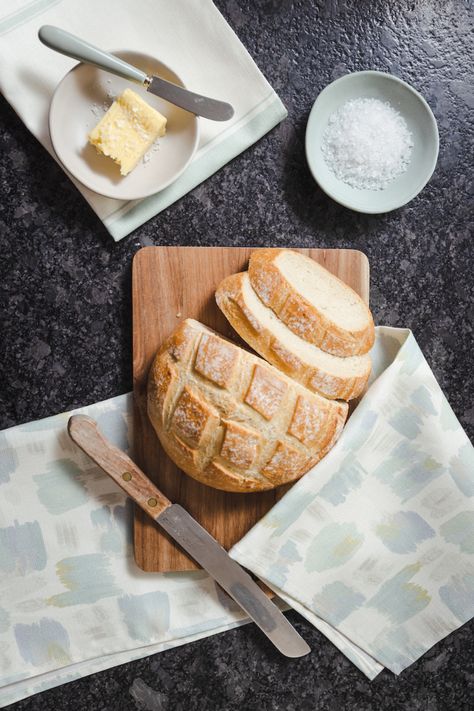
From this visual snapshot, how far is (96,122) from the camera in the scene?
1.42 metres

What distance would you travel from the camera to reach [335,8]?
151 cm

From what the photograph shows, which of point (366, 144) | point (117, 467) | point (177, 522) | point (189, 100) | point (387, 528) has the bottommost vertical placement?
point (387, 528)

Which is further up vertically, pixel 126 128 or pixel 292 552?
pixel 126 128

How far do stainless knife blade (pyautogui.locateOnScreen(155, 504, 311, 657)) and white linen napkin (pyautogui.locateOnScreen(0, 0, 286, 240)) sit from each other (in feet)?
2.04

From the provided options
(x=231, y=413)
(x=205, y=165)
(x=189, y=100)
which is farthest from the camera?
(x=205, y=165)

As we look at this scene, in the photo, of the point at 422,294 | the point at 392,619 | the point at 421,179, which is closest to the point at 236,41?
the point at 421,179

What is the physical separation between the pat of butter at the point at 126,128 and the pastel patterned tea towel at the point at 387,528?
2.12 feet

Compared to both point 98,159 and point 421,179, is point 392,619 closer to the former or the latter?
point 421,179

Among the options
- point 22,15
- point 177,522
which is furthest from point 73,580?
point 22,15

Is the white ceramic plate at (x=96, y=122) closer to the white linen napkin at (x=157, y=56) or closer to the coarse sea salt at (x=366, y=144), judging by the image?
the white linen napkin at (x=157, y=56)

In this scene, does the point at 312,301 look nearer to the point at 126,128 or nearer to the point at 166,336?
the point at 166,336

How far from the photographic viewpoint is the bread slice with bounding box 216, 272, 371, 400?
126cm

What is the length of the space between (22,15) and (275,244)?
71cm

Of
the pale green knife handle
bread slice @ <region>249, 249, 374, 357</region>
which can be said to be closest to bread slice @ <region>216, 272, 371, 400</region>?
bread slice @ <region>249, 249, 374, 357</region>
